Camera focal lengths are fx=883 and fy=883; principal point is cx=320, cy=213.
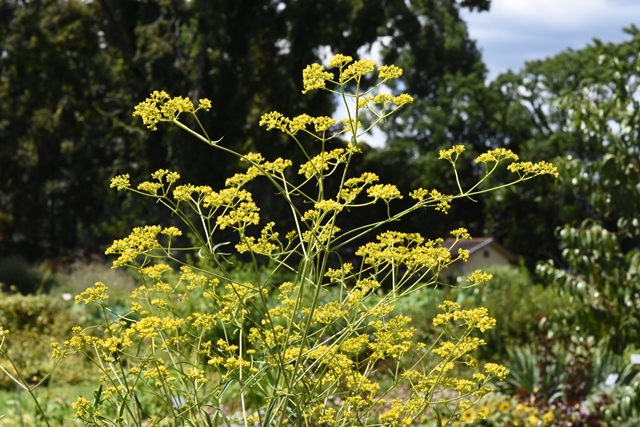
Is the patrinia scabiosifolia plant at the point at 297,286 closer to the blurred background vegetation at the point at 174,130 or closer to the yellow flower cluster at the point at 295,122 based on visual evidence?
the yellow flower cluster at the point at 295,122

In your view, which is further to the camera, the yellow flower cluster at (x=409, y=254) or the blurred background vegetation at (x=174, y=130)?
the blurred background vegetation at (x=174, y=130)

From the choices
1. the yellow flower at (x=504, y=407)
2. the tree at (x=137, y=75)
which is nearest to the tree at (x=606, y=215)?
the yellow flower at (x=504, y=407)

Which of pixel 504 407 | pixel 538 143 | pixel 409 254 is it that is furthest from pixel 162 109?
pixel 538 143

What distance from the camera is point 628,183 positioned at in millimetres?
5113

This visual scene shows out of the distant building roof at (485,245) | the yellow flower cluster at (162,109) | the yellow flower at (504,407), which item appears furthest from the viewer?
the distant building roof at (485,245)

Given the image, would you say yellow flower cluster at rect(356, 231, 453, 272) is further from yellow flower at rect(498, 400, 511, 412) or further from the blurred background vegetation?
the blurred background vegetation

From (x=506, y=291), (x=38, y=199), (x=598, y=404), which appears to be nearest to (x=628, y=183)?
(x=598, y=404)

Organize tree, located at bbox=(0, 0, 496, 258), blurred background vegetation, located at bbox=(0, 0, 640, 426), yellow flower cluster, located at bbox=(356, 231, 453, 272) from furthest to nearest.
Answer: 1. tree, located at bbox=(0, 0, 496, 258)
2. blurred background vegetation, located at bbox=(0, 0, 640, 426)
3. yellow flower cluster, located at bbox=(356, 231, 453, 272)

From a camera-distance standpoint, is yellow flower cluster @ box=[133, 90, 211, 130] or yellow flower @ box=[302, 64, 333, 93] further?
yellow flower @ box=[302, 64, 333, 93]

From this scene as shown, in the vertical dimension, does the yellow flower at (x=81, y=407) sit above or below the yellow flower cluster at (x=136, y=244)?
below

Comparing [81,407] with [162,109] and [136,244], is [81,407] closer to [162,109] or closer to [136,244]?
[136,244]

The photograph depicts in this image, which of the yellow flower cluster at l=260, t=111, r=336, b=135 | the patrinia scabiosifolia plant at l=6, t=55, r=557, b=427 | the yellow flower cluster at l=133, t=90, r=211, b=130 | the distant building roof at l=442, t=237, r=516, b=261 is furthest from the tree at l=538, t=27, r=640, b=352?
the distant building roof at l=442, t=237, r=516, b=261

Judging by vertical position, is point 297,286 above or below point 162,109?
below

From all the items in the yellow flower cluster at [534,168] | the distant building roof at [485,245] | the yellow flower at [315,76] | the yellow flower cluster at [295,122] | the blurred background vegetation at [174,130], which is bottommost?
the distant building roof at [485,245]
